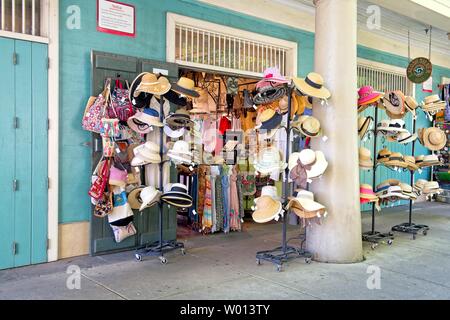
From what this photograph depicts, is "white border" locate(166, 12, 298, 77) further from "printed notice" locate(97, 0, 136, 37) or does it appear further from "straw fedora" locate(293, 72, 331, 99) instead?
"straw fedora" locate(293, 72, 331, 99)

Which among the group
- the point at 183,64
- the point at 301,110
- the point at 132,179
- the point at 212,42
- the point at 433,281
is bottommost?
the point at 433,281

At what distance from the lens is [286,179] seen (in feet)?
16.3

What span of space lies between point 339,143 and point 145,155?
2.15 m

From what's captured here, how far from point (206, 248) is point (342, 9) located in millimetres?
3270

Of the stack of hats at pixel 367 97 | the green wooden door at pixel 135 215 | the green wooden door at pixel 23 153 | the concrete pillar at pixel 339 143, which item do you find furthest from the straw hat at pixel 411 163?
the green wooden door at pixel 23 153

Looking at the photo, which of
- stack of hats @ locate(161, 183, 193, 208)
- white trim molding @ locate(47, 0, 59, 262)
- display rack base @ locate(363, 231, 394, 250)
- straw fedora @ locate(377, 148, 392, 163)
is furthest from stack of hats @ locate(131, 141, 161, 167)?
straw fedora @ locate(377, 148, 392, 163)

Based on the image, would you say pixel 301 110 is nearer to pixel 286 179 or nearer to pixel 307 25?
pixel 286 179

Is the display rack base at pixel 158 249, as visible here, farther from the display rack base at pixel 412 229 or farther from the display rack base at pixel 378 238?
the display rack base at pixel 412 229

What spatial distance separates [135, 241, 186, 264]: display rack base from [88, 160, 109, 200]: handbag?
80 cm

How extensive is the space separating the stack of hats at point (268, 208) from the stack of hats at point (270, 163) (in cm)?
26

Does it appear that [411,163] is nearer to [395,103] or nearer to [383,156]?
[383,156]

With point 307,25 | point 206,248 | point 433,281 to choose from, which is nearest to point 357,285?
point 433,281

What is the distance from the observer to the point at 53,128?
4.86 metres

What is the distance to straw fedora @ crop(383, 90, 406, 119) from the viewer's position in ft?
20.5
